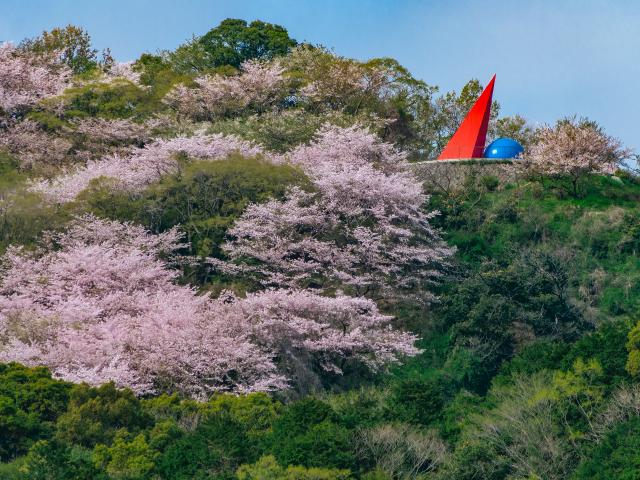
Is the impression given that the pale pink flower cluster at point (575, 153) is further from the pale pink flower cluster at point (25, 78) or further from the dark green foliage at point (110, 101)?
the pale pink flower cluster at point (25, 78)

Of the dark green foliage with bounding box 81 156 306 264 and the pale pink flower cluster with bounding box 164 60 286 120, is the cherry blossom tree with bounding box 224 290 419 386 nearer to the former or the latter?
the dark green foliage with bounding box 81 156 306 264

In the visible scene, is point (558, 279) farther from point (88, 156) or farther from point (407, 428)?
point (88, 156)

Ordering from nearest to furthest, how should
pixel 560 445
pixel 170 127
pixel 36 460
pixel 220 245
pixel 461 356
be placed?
pixel 36 460 < pixel 560 445 < pixel 461 356 < pixel 220 245 < pixel 170 127

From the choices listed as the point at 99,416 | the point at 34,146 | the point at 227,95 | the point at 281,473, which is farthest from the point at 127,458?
the point at 227,95

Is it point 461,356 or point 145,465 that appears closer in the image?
point 145,465

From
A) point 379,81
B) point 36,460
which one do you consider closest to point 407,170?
point 379,81

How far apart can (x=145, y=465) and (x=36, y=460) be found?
2.45 m

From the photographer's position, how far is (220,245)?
40812 millimetres

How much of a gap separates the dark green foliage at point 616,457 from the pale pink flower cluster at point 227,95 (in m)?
28.7

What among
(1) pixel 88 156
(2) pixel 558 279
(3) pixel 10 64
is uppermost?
(3) pixel 10 64

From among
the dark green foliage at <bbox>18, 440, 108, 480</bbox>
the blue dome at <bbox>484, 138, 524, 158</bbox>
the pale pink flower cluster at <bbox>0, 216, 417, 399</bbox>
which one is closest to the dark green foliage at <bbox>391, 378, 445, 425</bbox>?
the pale pink flower cluster at <bbox>0, 216, 417, 399</bbox>

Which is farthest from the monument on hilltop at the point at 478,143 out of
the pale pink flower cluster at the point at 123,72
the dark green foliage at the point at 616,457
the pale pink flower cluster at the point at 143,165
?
the dark green foliage at the point at 616,457

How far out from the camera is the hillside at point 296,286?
28.9m

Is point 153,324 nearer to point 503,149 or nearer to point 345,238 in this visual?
point 345,238
